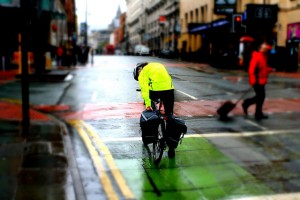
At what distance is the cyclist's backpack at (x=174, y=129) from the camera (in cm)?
676

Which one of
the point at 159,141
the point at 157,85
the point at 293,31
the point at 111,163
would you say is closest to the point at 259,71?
the point at 159,141

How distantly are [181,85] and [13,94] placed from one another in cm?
1390

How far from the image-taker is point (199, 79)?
592 cm

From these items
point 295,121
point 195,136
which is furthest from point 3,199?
point 295,121

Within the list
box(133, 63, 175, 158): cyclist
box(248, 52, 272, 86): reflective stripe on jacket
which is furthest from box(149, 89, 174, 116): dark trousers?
box(248, 52, 272, 86): reflective stripe on jacket

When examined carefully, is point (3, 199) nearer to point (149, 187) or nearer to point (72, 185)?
point (72, 185)

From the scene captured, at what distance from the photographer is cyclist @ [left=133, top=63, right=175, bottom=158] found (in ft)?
19.0

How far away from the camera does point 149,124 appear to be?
6.84 meters

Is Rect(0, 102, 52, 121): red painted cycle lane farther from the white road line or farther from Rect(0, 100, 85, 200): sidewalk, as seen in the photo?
the white road line

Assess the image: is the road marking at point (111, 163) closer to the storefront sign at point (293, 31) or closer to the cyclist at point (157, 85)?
the cyclist at point (157, 85)

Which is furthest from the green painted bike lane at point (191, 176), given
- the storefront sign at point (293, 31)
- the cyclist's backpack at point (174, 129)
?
the storefront sign at point (293, 31)

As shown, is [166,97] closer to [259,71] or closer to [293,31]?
[259,71]

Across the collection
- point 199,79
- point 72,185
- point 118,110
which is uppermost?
point 199,79

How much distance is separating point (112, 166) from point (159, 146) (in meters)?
0.79
